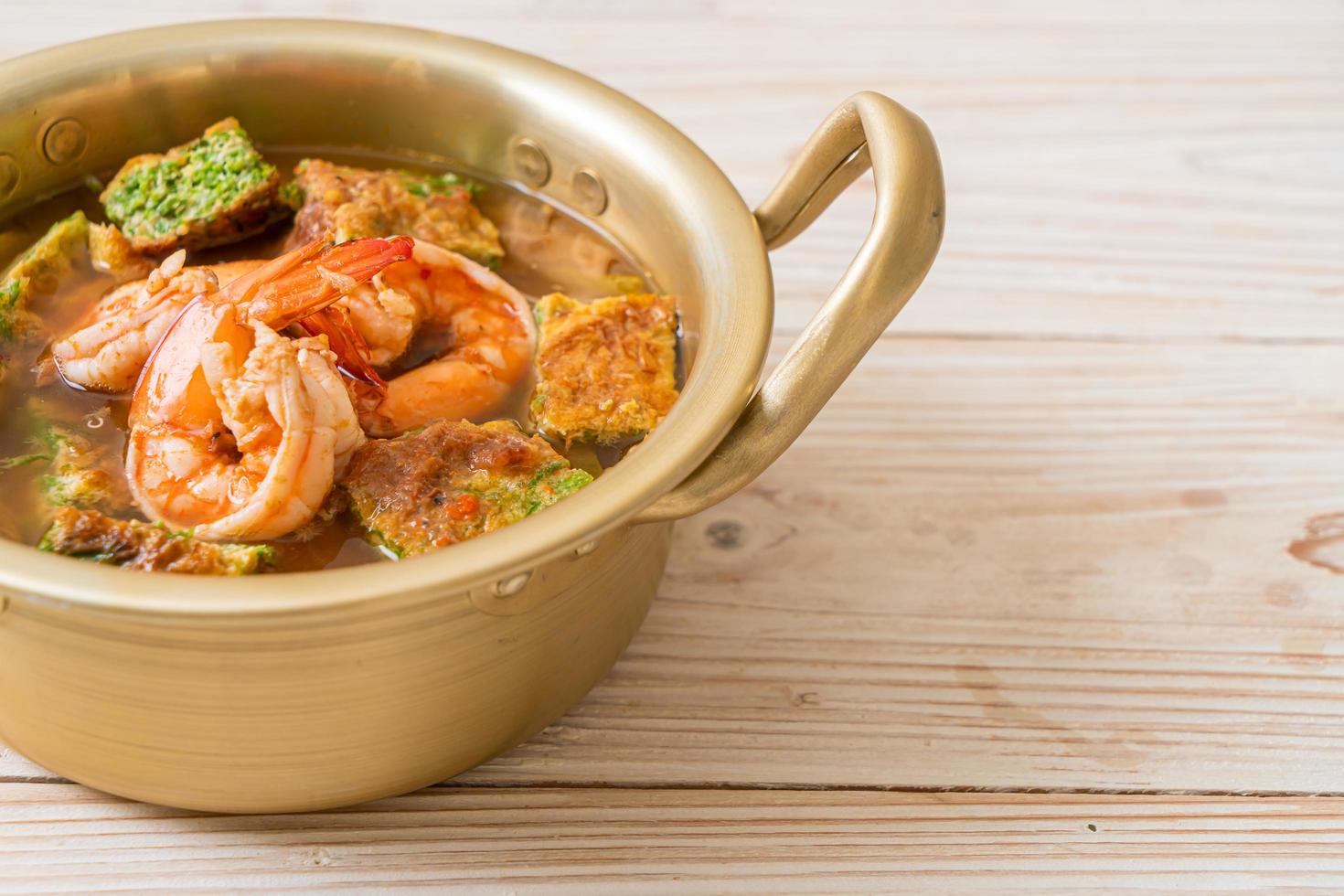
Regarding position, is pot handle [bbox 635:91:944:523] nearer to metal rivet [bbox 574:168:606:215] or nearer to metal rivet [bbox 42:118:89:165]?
metal rivet [bbox 574:168:606:215]

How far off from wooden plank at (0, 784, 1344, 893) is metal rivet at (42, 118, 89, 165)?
68cm

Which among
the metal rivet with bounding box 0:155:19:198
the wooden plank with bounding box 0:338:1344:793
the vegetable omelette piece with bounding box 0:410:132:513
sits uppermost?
the metal rivet with bounding box 0:155:19:198

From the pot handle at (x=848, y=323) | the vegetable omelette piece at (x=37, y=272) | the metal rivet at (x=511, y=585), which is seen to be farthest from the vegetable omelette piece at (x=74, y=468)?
the pot handle at (x=848, y=323)

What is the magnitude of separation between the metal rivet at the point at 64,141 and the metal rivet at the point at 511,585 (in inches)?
32.7

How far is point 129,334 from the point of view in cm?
129

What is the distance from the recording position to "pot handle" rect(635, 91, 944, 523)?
44.9 inches

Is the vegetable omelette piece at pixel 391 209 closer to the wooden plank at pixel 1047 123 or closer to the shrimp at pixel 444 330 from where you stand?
the shrimp at pixel 444 330

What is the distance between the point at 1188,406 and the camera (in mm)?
1832

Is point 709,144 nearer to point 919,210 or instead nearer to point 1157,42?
point 1157,42

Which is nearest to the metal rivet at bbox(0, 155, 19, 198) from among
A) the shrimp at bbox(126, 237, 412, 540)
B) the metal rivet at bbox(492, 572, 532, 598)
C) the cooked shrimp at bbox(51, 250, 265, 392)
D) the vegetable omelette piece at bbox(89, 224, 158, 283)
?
the vegetable omelette piece at bbox(89, 224, 158, 283)

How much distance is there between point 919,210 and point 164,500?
2.24 ft

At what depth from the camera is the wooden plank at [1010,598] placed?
140 cm

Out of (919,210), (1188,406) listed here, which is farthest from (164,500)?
(1188,406)

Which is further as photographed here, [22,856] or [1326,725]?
Result: [1326,725]
